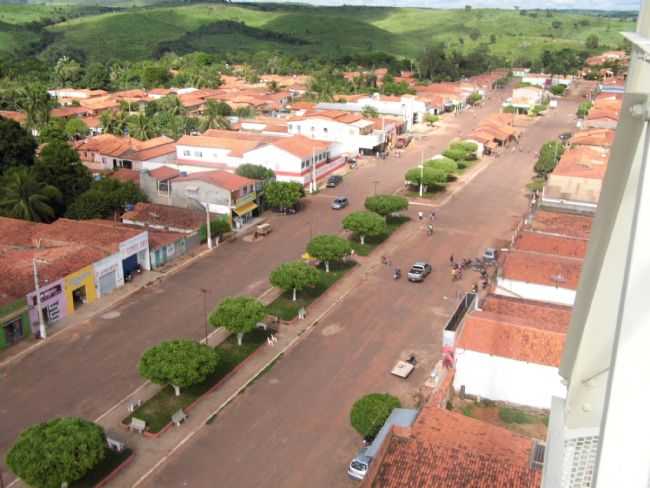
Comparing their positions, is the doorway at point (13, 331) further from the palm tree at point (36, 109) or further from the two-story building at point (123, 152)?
the palm tree at point (36, 109)

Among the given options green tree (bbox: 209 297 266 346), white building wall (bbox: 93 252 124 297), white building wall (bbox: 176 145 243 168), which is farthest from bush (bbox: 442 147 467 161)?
green tree (bbox: 209 297 266 346)

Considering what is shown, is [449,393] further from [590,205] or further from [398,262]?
[590,205]

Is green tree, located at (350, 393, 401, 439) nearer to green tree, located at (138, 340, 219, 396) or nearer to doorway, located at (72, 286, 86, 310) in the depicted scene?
green tree, located at (138, 340, 219, 396)

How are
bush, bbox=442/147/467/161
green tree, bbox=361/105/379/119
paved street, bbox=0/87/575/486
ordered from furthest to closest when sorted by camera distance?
green tree, bbox=361/105/379/119
bush, bbox=442/147/467/161
paved street, bbox=0/87/575/486

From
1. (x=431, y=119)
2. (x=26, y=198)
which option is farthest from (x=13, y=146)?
(x=431, y=119)

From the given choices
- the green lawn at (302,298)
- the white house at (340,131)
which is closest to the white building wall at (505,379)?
the green lawn at (302,298)

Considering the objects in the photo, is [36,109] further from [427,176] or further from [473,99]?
[473,99]
